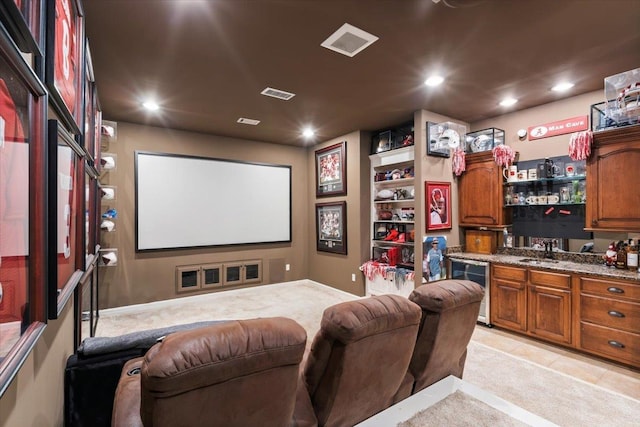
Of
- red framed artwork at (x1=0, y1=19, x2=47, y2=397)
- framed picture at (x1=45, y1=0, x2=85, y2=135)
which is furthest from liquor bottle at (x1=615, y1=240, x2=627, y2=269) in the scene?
framed picture at (x1=45, y1=0, x2=85, y2=135)

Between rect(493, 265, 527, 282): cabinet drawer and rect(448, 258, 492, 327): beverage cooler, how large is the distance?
119mm

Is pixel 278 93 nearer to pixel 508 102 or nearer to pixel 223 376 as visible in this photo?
pixel 508 102

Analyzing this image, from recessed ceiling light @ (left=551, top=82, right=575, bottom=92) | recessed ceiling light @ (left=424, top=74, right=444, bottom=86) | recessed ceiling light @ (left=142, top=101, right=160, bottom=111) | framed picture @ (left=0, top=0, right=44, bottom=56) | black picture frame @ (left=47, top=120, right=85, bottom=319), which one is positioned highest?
recessed ceiling light @ (left=142, top=101, right=160, bottom=111)

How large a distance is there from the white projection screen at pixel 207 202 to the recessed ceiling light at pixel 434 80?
11.4ft

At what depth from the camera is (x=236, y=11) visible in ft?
7.12

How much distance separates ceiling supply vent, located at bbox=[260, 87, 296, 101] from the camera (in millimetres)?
3586

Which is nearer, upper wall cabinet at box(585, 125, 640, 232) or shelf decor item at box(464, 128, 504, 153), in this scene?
upper wall cabinet at box(585, 125, 640, 232)

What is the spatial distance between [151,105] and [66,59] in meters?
2.81

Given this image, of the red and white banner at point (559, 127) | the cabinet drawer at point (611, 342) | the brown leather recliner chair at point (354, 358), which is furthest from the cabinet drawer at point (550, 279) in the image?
the brown leather recliner chair at point (354, 358)

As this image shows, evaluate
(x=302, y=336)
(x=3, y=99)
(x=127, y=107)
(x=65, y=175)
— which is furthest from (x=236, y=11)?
(x=127, y=107)

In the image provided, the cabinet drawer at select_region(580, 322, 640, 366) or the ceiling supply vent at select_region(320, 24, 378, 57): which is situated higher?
the ceiling supply vent at select_region(320, 24, 378, 57)

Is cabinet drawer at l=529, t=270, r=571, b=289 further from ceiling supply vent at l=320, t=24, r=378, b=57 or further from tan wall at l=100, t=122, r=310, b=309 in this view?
tan wall at l=100, t=122, r=310, b=309

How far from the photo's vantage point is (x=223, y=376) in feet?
3.31

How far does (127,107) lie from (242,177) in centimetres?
213
